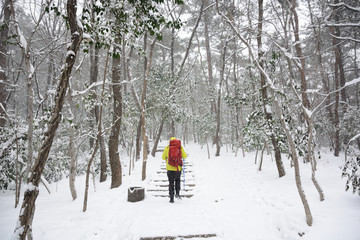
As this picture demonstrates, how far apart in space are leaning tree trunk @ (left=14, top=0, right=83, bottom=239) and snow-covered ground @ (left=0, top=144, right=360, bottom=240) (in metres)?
1.71

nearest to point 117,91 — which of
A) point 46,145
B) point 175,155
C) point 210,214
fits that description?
point 175,155

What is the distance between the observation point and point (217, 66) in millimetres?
22516

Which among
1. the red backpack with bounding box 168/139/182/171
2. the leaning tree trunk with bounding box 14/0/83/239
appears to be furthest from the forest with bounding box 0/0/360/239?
the red backpack with bounding box 168/139/182/171

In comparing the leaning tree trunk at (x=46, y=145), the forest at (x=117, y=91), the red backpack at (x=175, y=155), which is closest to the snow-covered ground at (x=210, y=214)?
the forest at (x=117, y=91)

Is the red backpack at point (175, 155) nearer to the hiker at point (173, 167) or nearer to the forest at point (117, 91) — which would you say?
the hiker at point (173, 167)

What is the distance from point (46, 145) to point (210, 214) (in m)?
4.17

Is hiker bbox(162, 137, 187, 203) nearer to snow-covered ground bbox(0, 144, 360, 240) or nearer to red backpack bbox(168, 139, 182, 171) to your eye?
red backpack bbox(168, 139, 182, 171)

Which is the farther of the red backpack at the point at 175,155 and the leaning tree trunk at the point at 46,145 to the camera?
the red backpack at the point at 175,155

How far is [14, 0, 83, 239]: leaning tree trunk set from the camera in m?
2.63

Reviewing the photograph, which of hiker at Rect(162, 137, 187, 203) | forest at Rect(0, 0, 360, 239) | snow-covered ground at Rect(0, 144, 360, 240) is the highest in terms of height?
forest at Rect(0, 0, 360, 239)

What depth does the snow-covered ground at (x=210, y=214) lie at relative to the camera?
12.3ft

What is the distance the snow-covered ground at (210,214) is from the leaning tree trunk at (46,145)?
171 centimetres

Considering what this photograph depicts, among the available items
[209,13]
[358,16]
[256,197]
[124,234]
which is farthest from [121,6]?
[209,13]

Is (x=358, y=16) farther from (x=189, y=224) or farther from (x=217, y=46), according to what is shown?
(x=189, y=224)
